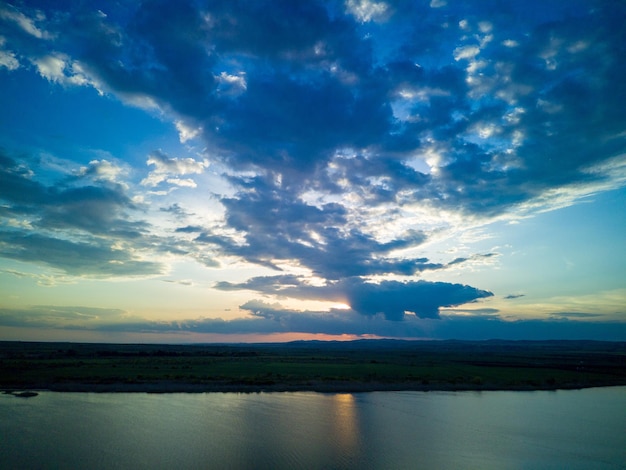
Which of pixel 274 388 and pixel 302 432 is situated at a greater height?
pixel 274 388

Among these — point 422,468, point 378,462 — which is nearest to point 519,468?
point 422,468

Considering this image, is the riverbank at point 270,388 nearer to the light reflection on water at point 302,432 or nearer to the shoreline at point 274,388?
the shoreline at point 274,388

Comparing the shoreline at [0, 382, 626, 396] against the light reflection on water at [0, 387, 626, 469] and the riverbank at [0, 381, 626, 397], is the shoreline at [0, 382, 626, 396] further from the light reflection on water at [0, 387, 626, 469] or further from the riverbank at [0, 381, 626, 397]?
the light reflection on water at [0, 387, 626, 469]

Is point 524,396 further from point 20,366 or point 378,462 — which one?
point 20,366

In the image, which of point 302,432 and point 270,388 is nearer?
point 302,432

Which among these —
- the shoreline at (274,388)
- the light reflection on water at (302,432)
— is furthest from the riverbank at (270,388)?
the light reflection on water at (302,432)

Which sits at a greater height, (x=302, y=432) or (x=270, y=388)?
(x=270, y=388)

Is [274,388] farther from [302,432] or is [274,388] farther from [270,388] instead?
[302,432]

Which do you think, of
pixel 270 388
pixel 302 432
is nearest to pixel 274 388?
pixel 270 388
